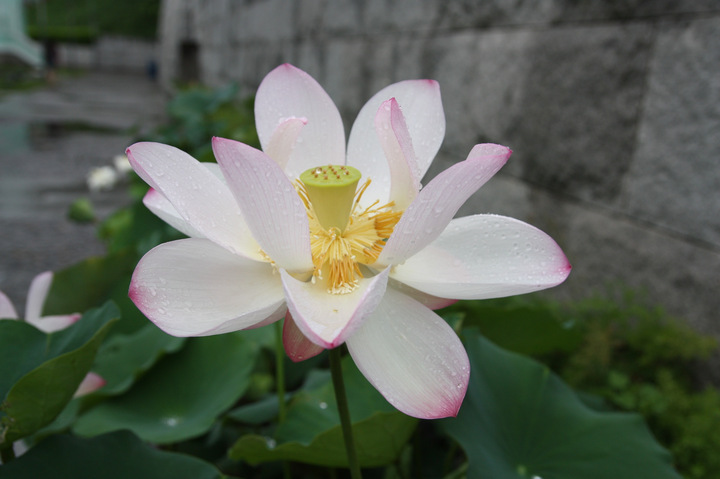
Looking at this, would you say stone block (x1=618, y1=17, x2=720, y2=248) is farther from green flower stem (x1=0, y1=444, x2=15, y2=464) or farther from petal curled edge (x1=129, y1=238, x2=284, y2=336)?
green flower stem (x1=0, y1=444, x2=15, y2=464)

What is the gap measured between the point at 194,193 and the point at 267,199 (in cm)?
7

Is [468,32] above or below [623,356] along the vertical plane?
above

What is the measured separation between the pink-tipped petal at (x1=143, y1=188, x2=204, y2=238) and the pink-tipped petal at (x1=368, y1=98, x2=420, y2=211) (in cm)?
16

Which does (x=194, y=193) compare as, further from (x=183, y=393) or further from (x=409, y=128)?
(x=183, y=393)

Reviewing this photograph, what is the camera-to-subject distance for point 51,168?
4.36m

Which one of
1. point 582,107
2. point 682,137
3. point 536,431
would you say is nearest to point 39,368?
point 536,431

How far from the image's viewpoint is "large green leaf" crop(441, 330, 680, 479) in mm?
603

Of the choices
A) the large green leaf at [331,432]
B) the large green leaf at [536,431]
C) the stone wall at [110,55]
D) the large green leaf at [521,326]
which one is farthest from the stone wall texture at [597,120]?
the stone wall at [110,55]

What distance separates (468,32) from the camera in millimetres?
1814

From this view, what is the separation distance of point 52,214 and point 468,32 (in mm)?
2482

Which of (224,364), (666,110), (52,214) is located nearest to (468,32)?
(666,110)

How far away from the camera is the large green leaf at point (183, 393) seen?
729 mm

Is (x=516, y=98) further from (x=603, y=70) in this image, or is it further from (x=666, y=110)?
(x=666, y=110)

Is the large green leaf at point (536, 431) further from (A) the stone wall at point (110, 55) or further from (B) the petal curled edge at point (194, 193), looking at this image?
(A) the stone wall at point (110, 55)
